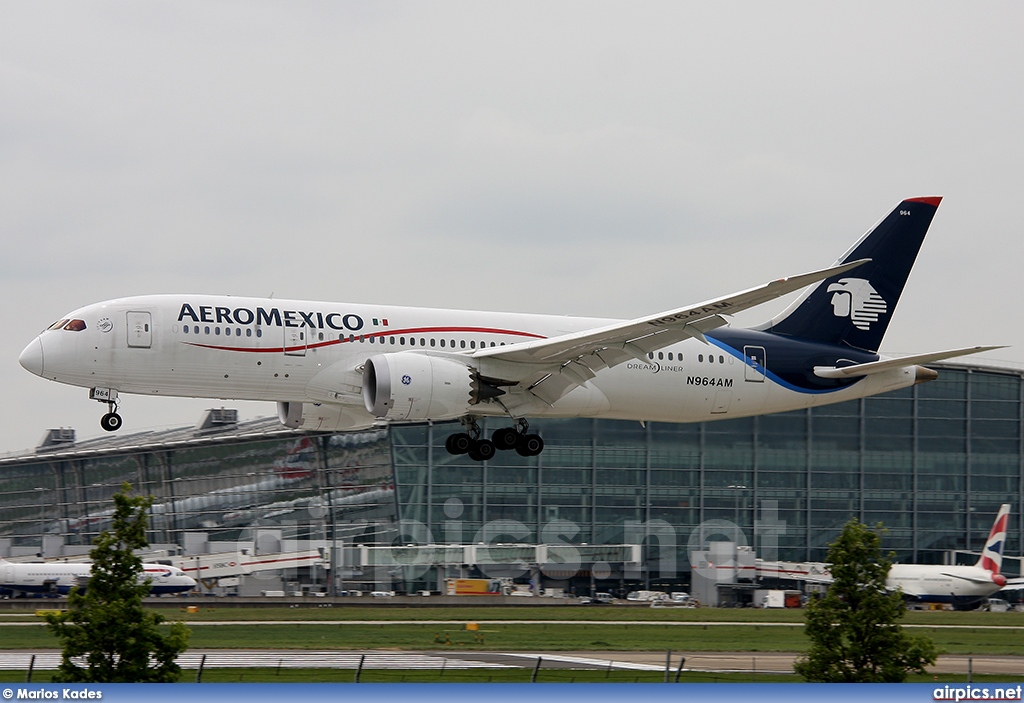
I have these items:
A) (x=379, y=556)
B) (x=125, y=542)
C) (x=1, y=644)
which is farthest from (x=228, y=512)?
(x=125, y=542)

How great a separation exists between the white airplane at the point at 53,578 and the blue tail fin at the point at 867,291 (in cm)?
3896

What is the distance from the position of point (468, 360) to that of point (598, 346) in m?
3.97

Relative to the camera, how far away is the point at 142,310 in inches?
1432

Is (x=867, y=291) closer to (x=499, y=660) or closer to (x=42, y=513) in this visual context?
(x=499, y=660)

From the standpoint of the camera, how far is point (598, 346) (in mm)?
37656

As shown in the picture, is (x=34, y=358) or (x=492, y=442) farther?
(x=492, y=442)

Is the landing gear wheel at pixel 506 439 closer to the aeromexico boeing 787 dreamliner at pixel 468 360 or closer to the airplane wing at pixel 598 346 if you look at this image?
the aeromexico boeing 787 dreamliner at pixel 468 360

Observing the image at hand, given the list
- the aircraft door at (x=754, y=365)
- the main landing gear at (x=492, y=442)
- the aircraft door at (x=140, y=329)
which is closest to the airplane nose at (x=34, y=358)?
the aircraft door at (x=140, y=329)

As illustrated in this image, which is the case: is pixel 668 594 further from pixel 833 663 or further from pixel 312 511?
pixel 833 663

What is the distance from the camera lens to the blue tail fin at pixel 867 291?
145ft

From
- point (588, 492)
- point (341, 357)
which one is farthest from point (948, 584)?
point (341, 357)

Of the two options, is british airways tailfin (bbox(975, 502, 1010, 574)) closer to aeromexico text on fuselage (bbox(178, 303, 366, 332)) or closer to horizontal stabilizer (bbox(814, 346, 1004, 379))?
horizontal stabilizer (bbox(814, 346, 1004, 379))

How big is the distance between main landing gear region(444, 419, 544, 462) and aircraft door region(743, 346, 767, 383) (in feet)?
25.1

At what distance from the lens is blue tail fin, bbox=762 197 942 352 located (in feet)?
145
